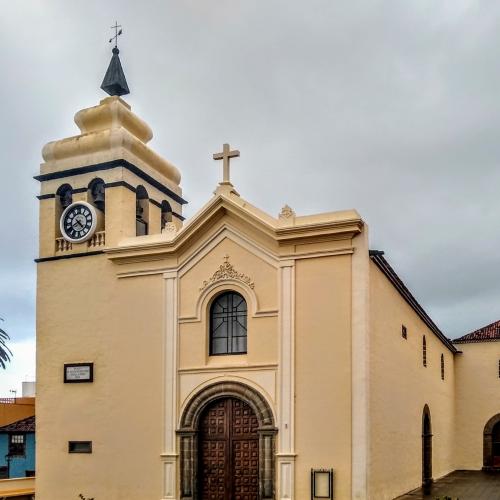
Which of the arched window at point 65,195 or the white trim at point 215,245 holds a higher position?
the arched window at point 65,195

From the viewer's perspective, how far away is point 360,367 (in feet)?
58.3

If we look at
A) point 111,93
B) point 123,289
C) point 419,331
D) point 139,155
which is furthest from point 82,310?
point 419,331

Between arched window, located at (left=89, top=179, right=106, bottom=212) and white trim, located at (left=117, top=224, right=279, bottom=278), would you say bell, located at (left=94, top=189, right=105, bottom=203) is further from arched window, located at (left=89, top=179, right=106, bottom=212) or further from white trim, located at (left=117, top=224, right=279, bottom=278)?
white trim, located at (left=117, top=224, right=279, bottom=278)

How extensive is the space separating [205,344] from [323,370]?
327cm

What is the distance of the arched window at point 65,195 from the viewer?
22422 millimetres

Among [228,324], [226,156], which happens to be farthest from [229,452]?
[226,156]

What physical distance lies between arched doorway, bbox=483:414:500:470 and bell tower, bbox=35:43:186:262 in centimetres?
1619

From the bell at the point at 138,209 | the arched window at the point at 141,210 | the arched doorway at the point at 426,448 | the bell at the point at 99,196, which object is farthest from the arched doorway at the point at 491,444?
the bell at the point at 99,196

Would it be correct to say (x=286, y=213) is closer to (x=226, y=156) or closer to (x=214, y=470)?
(x=226, y=156)

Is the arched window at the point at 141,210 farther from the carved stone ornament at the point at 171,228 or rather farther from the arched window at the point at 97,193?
the carved stone ornament at the point at 171,228

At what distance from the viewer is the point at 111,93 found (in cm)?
2367

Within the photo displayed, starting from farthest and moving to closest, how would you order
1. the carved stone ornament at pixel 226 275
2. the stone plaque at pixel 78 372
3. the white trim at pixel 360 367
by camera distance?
the stone plaque at pixel 78 372 < the carved stone ornament at pixel 226 275 < the white trim at pixel 360 367

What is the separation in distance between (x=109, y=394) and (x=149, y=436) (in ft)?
5.49

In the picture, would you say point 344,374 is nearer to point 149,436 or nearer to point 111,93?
point 149,436
